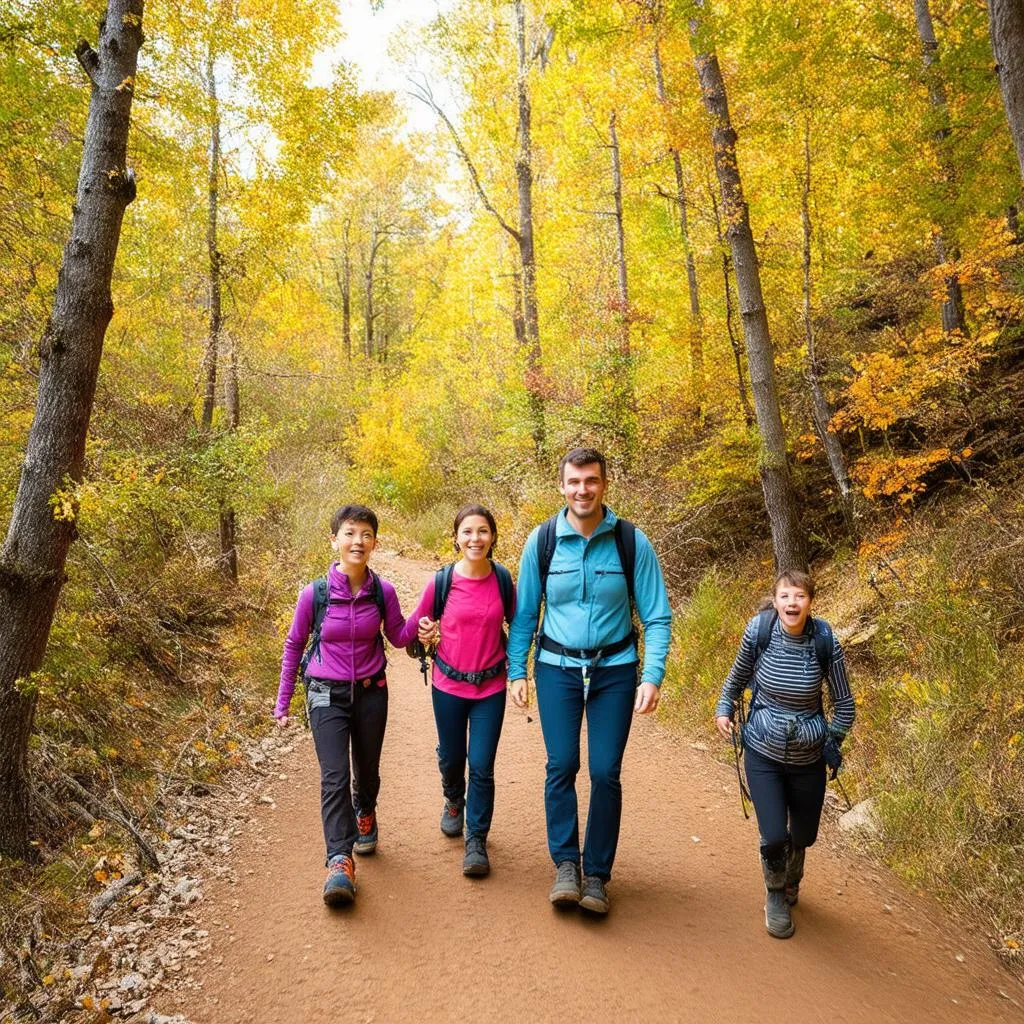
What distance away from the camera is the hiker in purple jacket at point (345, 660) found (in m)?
3.76

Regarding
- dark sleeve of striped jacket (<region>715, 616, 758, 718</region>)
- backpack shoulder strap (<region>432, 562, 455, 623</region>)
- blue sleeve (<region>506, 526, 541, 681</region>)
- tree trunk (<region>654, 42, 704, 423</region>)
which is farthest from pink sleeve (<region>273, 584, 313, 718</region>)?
tree trunk (<region>654, 42, 704, 423</region>)

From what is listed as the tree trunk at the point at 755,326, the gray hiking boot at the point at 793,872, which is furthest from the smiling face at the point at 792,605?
the tree trunk at the point at 755,326

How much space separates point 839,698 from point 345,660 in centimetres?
247

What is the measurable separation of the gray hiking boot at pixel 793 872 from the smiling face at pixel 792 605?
1.06 metres

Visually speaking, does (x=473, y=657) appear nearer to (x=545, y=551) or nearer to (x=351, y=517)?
(x=545, y=551)

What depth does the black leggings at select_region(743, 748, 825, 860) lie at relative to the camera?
340cm

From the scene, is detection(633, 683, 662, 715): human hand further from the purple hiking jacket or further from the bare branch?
the bare branch

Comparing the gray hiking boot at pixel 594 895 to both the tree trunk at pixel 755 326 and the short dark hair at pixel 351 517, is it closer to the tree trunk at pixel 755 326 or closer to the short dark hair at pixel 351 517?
the short dark hair at pixel 351 517

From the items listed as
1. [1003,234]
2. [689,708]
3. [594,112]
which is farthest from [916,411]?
[594,112]

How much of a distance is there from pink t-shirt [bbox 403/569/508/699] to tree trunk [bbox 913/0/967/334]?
24.5 ft

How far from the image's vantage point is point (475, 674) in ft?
12.6

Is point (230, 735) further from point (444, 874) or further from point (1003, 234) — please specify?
point (1003, 234)

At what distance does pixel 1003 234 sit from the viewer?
7984 mm

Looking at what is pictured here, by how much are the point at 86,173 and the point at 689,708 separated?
6215 mm
